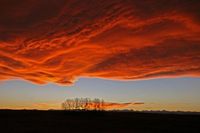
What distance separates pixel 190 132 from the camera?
125 ft

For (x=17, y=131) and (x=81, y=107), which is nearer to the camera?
(x=17, y=131)

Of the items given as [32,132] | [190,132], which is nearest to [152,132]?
[190,132]

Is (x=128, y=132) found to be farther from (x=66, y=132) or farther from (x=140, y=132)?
(x=66, y=132)

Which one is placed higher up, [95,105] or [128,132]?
[95,105]

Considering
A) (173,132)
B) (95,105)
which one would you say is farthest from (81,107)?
(173,132)

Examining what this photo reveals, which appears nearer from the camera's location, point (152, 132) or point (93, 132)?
point (93, 132)

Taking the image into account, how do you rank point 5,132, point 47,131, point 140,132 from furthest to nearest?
point 140,132 < point 47,131 < point 5,132

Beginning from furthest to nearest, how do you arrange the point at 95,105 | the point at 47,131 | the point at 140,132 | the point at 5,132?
the point at 95,105 < the point at 140,132 < the point at 47,131 < the point at 5,132

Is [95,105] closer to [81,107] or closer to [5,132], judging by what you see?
[81,107]

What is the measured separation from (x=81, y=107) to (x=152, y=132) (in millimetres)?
94969

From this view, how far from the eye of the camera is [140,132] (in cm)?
3703

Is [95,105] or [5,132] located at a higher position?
[95,105]

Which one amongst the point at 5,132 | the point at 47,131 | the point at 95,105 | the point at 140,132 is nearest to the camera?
the point at 5,132

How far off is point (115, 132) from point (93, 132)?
2.65m
